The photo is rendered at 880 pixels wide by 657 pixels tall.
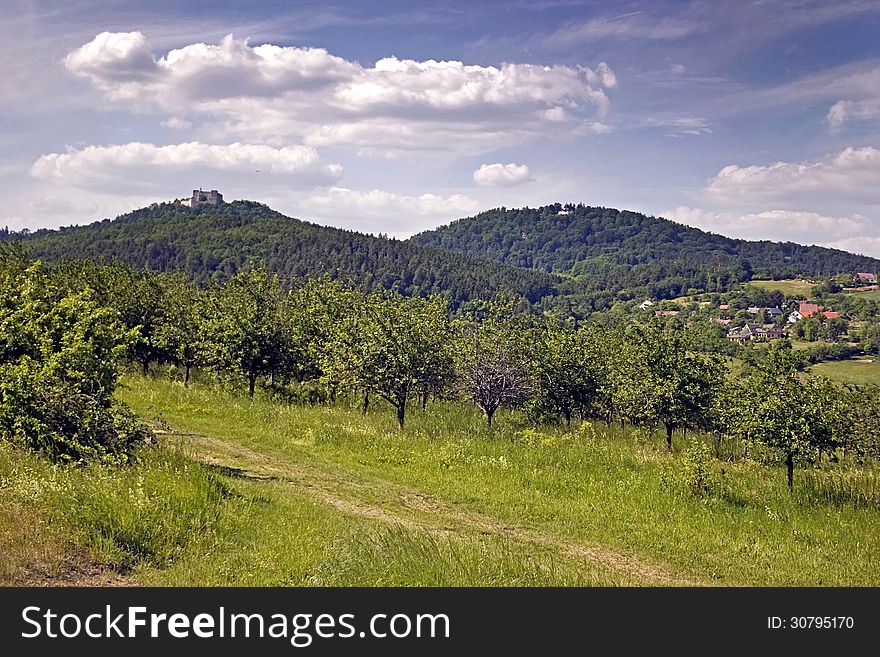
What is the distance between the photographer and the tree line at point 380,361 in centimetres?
1433

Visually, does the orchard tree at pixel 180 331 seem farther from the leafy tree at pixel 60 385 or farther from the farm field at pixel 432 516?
the leafy tree at pixel 60 385

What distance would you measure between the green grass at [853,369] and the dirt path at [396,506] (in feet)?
460

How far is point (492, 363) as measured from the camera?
26938mm

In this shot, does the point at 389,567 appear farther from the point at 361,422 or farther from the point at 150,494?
the point at 361,422

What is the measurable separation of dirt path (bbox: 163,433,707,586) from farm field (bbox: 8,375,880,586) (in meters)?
0.05

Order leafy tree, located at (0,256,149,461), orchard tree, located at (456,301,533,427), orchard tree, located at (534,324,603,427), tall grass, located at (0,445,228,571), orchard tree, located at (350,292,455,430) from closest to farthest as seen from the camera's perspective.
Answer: tall grass, located at (0,445,228,571), leafy tree, located at (0,256,149,461), orchard tree, located at (350,292,455,430), orchard tree, located at (456,301,533,427), orchard tree, located at (534,324,603,427)

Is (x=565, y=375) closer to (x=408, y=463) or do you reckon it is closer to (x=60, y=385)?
(x=408, y=463)

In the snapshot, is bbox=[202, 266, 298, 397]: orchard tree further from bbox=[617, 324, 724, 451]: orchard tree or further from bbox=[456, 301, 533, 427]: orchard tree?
bbox=[617, 324, 724, 451]: orchard tree

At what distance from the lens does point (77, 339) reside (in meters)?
14.3

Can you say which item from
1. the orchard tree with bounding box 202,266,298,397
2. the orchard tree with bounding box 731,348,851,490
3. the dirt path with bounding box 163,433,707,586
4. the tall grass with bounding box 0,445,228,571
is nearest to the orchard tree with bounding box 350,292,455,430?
the dirt path with bounding box 163,433,707,586

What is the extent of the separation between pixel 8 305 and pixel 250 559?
10.6m

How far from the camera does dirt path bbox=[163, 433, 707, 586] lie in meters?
12.3

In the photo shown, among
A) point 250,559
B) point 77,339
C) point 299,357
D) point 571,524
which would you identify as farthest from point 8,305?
point 299,357

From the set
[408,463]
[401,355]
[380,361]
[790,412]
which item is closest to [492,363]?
[401,355]
